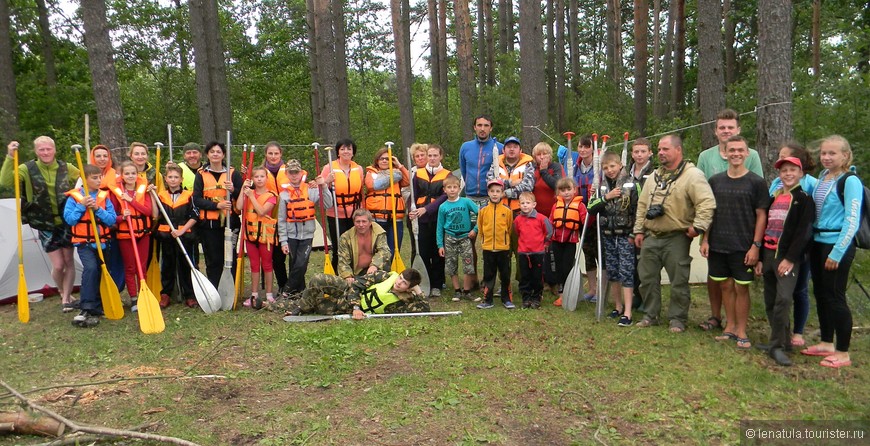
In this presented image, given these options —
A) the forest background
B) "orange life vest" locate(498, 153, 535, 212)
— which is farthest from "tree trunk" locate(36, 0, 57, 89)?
"orange life vest" locate(498, 153, 535, 212)

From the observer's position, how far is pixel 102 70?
8.16 meters

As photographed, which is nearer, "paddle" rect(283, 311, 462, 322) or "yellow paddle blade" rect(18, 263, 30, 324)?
"paddle" rect(283, 311, 462, 322)

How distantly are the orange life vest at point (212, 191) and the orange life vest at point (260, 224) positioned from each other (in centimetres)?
34

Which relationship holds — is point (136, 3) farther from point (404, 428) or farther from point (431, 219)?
point (404, 428)

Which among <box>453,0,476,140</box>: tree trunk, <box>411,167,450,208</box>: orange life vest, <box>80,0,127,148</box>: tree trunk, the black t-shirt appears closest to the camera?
the black t-shirt

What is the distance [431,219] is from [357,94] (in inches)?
915

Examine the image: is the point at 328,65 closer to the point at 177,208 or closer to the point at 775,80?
the point at 177,208

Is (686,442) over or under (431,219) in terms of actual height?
under

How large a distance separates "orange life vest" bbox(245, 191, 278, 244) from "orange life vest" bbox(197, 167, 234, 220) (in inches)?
13.4

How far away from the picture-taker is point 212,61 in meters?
14.9

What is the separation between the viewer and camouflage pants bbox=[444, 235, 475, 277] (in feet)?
22.7

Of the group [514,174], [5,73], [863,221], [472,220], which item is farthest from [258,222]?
[5,73]

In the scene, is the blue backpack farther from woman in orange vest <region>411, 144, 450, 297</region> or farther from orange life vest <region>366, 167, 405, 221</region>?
orange life vest <region>366, 167, 405, 221</region>

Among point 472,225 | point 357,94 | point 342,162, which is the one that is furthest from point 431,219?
point 357,94
